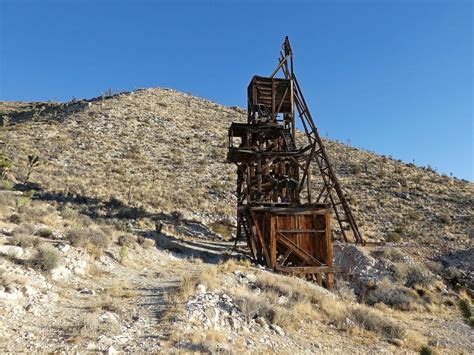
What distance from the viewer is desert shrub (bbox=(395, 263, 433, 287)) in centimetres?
1727

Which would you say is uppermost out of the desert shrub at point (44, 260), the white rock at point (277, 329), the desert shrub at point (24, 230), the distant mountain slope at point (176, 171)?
the distant mountain slope at point (176, 171)

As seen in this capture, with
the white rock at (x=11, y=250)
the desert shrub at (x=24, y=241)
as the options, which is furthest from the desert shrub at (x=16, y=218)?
the white rock at (x=11, y=250)

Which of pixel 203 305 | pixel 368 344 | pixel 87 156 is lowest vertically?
pixel 368 344

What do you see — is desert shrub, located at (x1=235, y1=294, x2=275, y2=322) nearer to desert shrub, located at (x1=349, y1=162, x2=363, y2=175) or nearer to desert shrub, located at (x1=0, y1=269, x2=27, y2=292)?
desert shrub, located at (x1=0, y1=269, x2=27, y2=292)

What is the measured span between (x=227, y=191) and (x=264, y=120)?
1252 centimetres

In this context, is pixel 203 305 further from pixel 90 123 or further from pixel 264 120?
pixel 90 123

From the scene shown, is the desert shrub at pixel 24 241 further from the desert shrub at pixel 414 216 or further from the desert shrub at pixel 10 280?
the desert shrub at pixel 414 216

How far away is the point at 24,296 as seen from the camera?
8.55 metres

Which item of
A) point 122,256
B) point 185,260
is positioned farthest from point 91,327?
point 185,260

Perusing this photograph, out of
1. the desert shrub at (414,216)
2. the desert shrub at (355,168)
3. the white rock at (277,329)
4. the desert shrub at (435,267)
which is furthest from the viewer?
the desert shrub at (355,168)

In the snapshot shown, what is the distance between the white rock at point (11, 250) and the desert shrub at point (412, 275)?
15.5m

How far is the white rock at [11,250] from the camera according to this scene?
10.2 metres

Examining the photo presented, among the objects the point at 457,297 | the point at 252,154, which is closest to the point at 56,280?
the point at 252,154

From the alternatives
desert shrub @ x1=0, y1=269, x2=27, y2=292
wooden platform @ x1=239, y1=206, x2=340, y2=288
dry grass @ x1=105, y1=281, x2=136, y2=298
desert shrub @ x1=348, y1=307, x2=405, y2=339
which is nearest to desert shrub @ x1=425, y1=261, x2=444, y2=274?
wooden platform @ x1=239, y1=206, x2=340, y2=288
